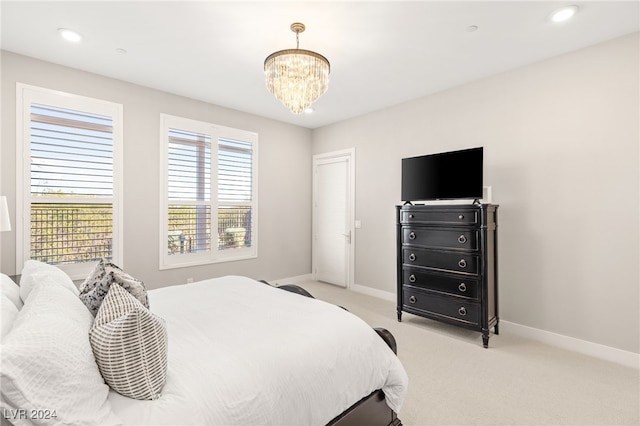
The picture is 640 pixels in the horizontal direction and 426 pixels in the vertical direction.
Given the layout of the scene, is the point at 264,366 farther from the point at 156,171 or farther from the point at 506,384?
the point at 156,171

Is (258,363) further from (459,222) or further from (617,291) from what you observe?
(617,291)

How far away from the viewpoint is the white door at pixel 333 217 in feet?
16.3

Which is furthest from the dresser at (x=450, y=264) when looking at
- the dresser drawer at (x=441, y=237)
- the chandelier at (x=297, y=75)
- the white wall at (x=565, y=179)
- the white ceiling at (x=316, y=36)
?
the chandelier at (x=297, y=75)

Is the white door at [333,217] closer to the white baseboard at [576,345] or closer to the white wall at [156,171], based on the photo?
the white wall at [156,171]

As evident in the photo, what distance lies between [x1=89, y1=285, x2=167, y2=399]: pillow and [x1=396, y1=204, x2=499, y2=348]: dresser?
9.03ft

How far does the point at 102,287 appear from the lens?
1.46 metres

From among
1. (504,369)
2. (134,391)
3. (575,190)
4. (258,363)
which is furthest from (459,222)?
(134,391)

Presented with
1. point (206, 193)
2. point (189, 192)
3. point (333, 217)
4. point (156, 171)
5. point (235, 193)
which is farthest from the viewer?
point (333, 217)

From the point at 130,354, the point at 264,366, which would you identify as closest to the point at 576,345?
the point at 264,366

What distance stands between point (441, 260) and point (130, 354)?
286 centimetres

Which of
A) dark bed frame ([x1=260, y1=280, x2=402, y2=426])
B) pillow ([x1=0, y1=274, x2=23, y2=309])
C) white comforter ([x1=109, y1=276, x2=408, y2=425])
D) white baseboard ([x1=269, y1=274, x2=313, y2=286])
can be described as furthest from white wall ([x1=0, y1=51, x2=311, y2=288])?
dark bed frame ([x1=260, y1=280, x2=402, y2=426])

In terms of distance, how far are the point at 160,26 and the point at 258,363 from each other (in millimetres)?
2637

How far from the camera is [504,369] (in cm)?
250

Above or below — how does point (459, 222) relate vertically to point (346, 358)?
above
